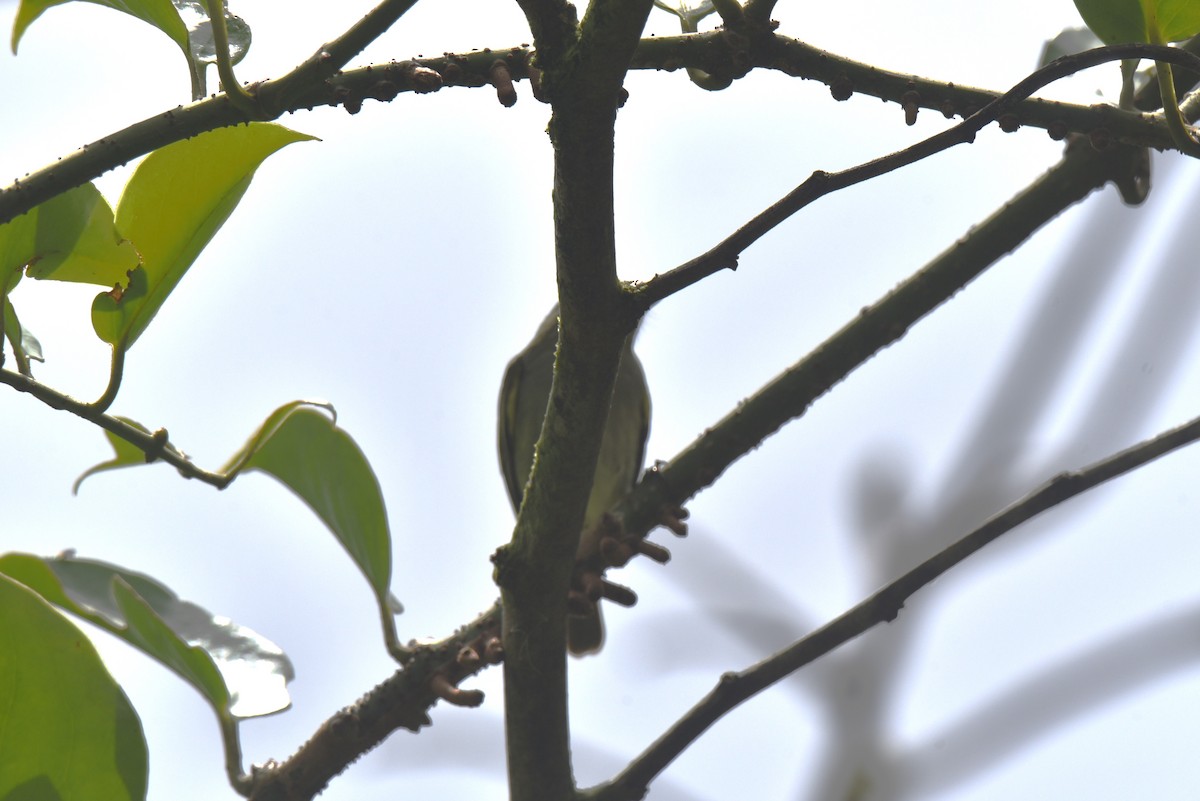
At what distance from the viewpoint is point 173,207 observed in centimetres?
139

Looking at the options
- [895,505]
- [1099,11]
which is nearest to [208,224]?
[1099,11]

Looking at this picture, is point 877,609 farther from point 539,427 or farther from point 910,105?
point 539,427

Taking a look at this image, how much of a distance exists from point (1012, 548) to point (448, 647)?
113 centimetres

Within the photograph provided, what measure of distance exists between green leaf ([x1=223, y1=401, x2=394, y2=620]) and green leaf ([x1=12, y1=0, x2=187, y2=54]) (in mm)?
739

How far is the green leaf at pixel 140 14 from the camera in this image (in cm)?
128

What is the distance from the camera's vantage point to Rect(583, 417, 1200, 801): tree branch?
123 cm

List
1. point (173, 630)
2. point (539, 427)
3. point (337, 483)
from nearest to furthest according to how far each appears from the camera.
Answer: point (173, 630) < point (337, 483) < point (539, 427)

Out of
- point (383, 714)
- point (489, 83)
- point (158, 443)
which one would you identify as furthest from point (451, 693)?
point (489, 83)

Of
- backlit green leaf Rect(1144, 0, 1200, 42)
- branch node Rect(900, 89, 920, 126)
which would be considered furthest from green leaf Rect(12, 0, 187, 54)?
backlit green leaf Rect(1144, 0, 1200, 42)

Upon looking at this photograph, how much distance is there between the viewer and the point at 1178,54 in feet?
3.57

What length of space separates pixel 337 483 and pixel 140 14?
0.92 metres

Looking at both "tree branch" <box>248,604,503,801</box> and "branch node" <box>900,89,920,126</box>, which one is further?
"tree branch" <box>248,604,503,801</box>

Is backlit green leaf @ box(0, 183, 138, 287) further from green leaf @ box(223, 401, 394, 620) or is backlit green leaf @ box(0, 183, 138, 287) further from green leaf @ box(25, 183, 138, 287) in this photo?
green leaf @ box(223, 401, 394, 620)

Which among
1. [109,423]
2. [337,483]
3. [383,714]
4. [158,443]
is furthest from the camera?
[337,483]
